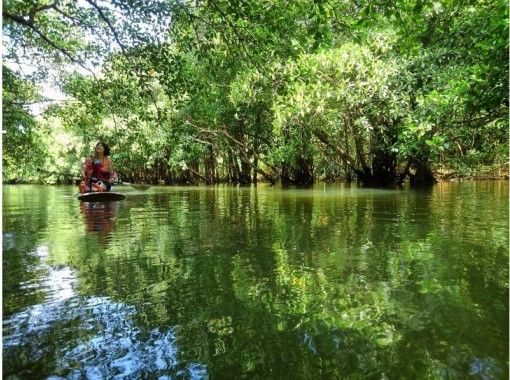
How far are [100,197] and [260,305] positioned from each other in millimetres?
12170

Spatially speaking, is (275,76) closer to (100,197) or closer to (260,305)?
(100,197)

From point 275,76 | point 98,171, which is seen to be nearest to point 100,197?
point 98,171

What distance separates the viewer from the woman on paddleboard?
→ 50.4ft

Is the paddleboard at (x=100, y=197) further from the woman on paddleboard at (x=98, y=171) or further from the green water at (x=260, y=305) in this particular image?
the green water at (x=260, y=305)

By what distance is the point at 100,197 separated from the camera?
48.8 ft

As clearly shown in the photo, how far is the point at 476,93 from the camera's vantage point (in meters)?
9.00

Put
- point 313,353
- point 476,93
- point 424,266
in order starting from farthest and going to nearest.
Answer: point 476,93
point 424,266
point 313,353

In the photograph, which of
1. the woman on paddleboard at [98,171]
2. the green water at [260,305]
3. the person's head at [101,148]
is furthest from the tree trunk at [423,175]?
the green water at [260,305]

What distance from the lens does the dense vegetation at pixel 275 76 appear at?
655 centimetres

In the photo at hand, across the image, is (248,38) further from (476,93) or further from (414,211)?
(414,211)

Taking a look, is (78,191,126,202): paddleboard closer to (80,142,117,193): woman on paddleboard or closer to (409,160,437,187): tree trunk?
(80,142,117,193): woman on paddleboard

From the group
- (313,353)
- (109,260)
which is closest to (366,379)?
(313,353)

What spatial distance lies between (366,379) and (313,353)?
0.40 m

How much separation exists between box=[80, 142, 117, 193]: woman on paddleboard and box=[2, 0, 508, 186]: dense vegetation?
0.82 m
